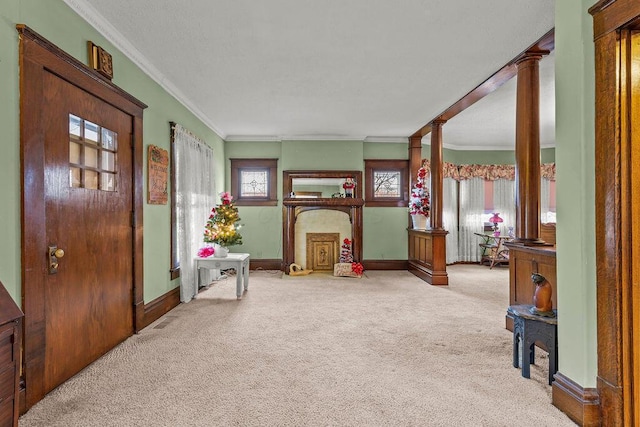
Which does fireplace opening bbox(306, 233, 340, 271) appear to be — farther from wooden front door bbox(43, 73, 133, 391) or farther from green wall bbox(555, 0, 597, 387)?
green wall bbox(555, 0, 597, 387)

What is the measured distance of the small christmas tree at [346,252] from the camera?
21.3 feet

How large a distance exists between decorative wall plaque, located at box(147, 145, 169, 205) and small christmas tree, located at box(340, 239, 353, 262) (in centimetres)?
356

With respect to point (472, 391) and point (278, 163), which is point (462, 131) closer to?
point (278, 163)

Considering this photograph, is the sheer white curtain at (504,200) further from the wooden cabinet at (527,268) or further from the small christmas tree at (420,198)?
the wooden cabinet at (527,268)

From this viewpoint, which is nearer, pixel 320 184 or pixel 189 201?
pixel 189 201

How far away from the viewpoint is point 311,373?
2.43 meters

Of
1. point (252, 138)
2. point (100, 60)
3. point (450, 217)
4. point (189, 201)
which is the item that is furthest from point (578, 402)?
point (252, 138)

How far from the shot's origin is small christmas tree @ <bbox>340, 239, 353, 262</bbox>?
6505 millimetres

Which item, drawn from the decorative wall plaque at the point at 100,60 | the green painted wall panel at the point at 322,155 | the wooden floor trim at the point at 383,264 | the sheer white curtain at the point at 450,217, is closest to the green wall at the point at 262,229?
the green painted wall panel at the point at 322,155

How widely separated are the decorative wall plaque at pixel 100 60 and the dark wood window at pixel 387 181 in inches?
196

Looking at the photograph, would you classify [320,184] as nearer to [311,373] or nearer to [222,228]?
[222,228]

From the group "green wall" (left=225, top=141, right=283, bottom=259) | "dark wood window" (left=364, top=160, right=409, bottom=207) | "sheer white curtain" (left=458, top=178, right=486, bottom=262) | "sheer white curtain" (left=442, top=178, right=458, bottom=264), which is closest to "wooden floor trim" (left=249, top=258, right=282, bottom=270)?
"green wall" (left=225, top=141, right=283, bottom=259)

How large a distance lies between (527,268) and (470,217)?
509 cm

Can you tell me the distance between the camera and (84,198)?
100.0 inches
